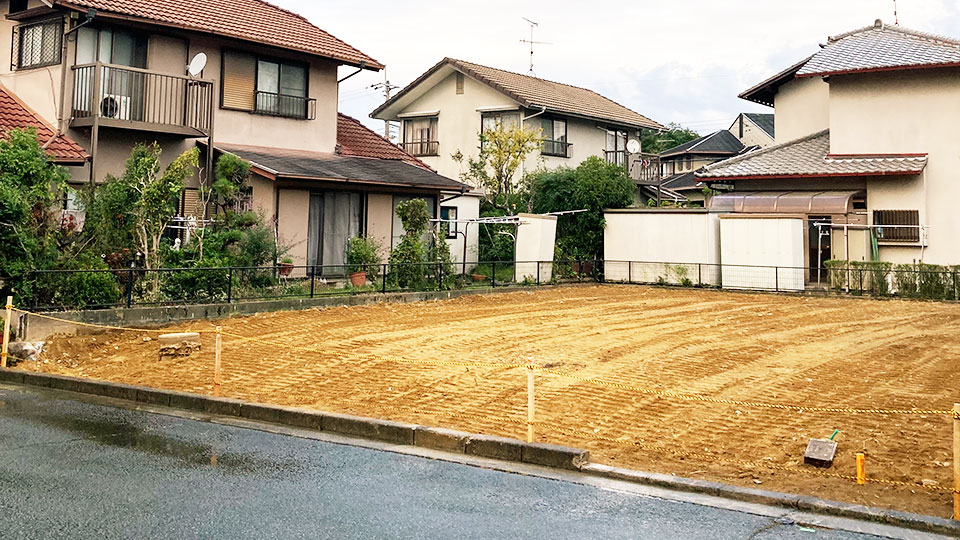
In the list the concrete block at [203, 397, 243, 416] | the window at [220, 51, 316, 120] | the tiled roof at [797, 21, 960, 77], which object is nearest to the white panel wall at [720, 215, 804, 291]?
the tiled roof at [797, 21, 960, 77]

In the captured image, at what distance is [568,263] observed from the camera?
26922 millimetres

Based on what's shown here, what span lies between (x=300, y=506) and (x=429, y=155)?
3190 cm

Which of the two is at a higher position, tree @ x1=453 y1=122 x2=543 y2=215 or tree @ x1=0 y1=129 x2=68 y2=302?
tree @ x1=453 y1=122 x2=543 y2=215

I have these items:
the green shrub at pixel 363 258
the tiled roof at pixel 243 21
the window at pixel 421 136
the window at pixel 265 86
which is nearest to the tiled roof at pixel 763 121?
the window at pixel 421 136

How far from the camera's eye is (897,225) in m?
24.2

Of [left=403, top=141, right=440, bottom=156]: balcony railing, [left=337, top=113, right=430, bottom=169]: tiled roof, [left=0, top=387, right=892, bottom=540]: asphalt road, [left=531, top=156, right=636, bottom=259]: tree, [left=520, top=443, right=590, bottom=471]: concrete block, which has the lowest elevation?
[left=0, top=387, right=892, bottom=540]: asphalt road

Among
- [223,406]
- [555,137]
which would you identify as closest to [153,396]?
[223,406]

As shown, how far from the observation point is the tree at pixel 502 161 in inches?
1171

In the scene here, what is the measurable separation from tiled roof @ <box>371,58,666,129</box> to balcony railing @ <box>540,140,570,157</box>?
1365 millimetres

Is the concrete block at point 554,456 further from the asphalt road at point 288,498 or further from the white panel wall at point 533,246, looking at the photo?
the white panel wall at point 533,246

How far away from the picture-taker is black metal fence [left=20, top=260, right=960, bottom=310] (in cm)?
1399

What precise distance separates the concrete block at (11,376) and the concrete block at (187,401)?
280cm

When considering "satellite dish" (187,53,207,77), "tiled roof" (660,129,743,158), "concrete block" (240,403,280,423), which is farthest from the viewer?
"tiled roof" (660,129,743,158)

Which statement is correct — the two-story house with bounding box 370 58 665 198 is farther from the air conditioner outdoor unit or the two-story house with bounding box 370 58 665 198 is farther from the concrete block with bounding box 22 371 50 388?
the concrete block with bounding box 22 371 50 388
